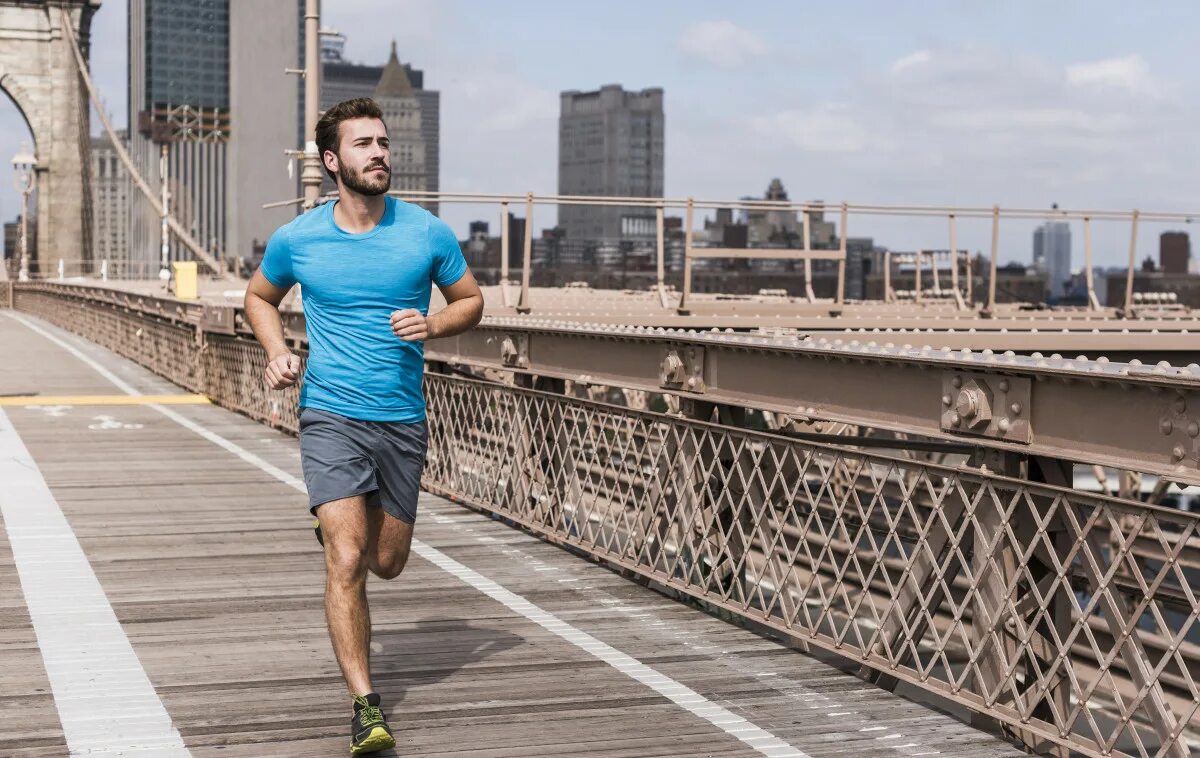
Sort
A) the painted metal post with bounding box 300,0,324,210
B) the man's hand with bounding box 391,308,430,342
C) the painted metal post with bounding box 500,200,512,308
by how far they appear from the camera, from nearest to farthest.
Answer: the man's hand with bounding box 391,308,430,342 < the painted metal post with bounding box 500,200,512,308 < the painted metal post with bounding box 300,0,324,210

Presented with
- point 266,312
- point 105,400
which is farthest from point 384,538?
point 105,400

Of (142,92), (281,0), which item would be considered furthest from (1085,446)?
(281,0)

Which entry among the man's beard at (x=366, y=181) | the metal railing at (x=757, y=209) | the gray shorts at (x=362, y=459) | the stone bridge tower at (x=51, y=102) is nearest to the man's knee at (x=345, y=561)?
the gray shorts at (x=362, y=459)

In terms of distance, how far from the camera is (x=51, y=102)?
82500mm

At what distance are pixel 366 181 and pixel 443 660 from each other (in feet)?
6.85

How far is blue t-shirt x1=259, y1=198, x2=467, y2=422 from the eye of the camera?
5359 millimetres

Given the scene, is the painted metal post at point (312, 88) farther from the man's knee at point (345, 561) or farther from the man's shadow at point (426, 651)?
the man's knee at point (345, 561)

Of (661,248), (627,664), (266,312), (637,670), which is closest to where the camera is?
(266,312)

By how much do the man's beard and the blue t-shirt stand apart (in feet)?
0.45

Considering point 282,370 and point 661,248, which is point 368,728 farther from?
point 661,248

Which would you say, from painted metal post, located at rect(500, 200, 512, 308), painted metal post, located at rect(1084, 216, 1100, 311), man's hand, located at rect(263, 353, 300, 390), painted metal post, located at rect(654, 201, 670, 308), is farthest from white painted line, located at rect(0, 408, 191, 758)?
painted metal post, located at rect(1084, 216, 1100, 311)

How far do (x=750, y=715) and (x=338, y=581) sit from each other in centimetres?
150

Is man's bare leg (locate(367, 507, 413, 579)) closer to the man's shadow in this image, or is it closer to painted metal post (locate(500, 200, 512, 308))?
the man's shadow

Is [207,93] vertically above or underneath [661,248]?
above
